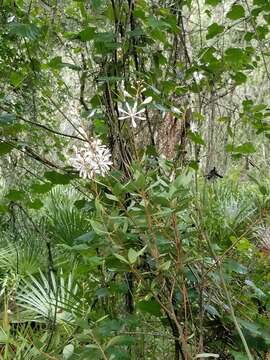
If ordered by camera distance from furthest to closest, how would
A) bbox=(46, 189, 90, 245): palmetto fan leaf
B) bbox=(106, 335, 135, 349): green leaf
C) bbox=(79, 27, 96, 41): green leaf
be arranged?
bbox=(46, 189, 90, 245): palmetto fan leaf → bbox=(79, 27, 96, 41): green leaf → bbox=(106, 335, 135, 349): green leaf

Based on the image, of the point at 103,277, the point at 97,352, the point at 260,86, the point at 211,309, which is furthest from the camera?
the point at 260,86

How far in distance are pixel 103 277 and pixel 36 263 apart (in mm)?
1065

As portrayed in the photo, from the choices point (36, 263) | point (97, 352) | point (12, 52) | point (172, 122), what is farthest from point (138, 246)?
point (12, 52)

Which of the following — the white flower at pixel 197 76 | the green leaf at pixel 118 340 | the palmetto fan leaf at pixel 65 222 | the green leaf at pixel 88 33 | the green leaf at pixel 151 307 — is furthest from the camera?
the palmetto fan leaf at pixel 65 222

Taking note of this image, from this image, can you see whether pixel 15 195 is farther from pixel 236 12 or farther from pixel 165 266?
pixel 236 12

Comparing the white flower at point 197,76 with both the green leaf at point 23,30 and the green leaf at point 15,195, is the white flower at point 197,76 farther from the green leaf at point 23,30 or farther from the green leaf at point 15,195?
the green leaf at point 15,195

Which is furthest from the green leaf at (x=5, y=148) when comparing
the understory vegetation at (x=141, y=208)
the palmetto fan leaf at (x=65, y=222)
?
the palmetto fan leaf at (x=65, y=222)

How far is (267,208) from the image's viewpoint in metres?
1.13

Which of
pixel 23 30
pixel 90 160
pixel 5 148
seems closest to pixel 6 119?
pixel 5 148

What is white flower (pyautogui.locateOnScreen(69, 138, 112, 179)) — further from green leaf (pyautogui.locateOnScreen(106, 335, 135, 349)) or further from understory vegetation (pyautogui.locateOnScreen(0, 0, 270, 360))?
green leaf (pyautogui.locateOnScreen(106, 335, 135, 349))

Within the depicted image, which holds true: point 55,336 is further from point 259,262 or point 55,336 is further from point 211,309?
point 259,262

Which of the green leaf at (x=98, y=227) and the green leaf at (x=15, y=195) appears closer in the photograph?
the green leaf at (x=98, y=227)

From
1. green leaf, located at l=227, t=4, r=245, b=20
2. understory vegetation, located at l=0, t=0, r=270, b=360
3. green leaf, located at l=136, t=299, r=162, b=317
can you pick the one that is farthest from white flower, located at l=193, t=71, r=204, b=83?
green leaf, located at l=136, t=299, r=162, b=317

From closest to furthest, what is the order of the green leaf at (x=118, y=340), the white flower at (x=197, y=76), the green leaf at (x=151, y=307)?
the green leaf at (x=118, y=340) → the green leaf at (x=151, y=307) → the white flower at (x=197, y=76)
